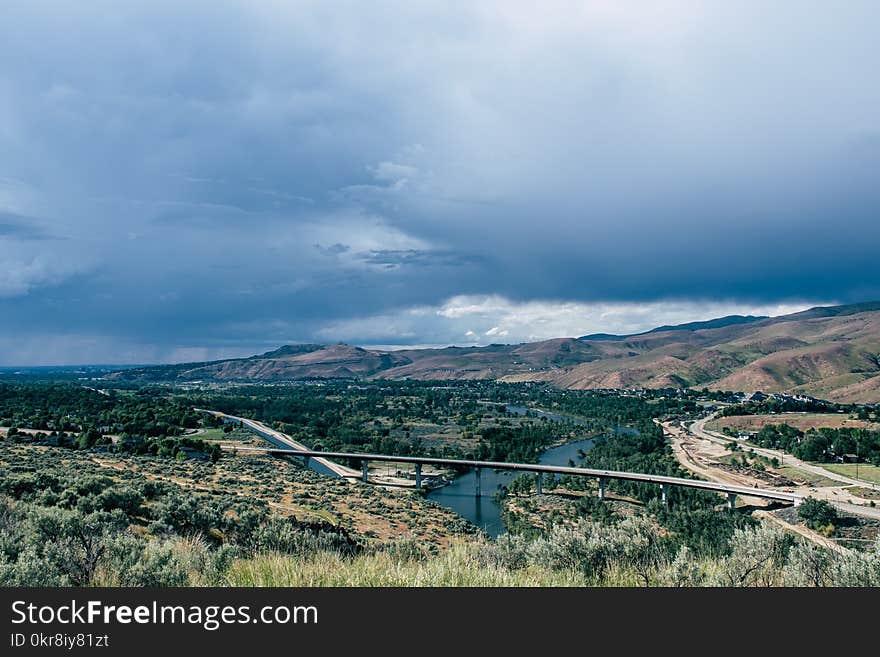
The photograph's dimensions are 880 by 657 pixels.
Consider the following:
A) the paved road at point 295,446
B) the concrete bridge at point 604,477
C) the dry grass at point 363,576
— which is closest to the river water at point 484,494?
the concrete bridge at point 604,477

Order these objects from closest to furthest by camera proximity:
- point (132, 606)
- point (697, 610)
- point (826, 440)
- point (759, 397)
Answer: point (132, 606) → point (697, 610) → point (826, 440) → point (759, 397)

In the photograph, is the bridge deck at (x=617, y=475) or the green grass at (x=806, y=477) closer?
the bridge deck at (x=617, y=475)

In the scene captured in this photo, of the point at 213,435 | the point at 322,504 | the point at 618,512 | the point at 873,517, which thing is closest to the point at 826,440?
the point at 873,517

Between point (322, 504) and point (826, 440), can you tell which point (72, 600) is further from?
point (826, 440)

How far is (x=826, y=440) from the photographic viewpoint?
72500 millimetres

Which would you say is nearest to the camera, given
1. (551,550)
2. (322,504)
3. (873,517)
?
(551,550)

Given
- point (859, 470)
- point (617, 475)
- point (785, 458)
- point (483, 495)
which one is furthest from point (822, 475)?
point (483, 495)

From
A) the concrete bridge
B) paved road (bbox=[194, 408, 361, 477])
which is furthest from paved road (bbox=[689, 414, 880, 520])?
paved road (bbox=[194, 408, 361, 477])

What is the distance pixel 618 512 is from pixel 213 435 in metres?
57.3

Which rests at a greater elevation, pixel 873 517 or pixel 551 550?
pixel 551 550

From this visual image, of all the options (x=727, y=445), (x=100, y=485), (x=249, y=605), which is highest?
(x=249, y=605)

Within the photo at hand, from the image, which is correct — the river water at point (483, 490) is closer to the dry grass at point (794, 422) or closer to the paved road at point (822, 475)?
the paved road at point (822, 475)

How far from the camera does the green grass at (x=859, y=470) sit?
56772mm

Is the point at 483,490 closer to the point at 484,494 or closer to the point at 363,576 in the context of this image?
the point at 484,494
